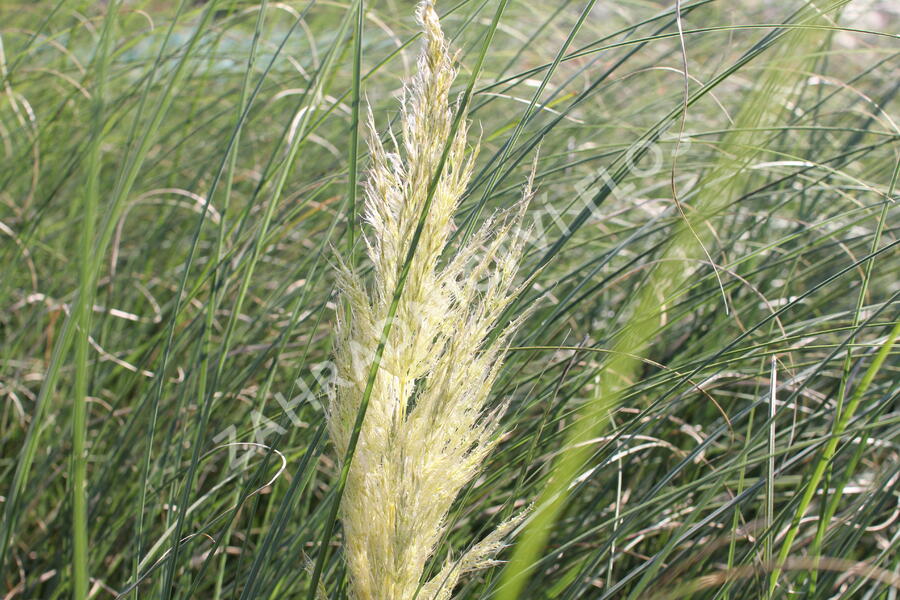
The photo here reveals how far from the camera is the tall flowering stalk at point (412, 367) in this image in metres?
0.84

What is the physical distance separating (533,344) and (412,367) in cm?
55

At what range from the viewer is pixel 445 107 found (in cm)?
81

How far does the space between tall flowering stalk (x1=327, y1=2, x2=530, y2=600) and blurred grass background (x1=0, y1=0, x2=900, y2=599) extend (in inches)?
4.8

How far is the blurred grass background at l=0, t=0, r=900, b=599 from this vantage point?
41.1 inches

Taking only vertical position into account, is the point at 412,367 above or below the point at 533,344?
above

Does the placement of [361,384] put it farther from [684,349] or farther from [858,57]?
[858,57]

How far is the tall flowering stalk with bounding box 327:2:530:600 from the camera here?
0.84 metres

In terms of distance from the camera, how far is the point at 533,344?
140 centimetres

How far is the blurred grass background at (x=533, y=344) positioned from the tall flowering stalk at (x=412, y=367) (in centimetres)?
12

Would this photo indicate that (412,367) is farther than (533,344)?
No

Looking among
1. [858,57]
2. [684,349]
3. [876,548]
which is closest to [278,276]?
[684,349]

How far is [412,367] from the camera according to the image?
0.88 m

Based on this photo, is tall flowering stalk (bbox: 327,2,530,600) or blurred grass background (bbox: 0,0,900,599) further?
blurred grass background (bbox: 0,0,900,599)

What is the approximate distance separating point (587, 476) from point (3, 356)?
139 centimetres
